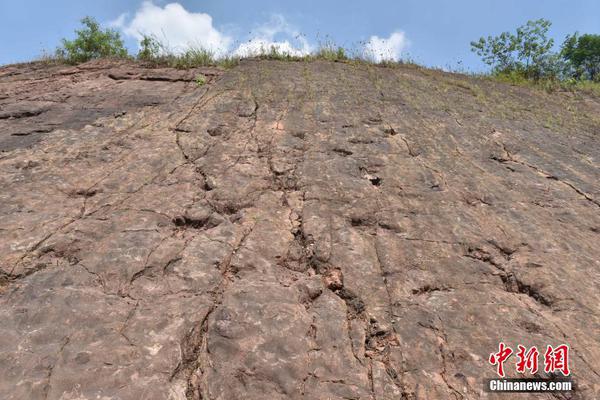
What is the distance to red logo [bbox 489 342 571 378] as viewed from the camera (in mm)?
2619

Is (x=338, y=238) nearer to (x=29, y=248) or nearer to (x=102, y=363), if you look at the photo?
(x=102, y=363)

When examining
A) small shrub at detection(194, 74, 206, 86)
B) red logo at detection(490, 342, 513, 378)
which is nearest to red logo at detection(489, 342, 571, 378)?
red logo at detection(490, 342, 513, 378)

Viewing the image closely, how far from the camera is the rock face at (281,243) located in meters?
2.52

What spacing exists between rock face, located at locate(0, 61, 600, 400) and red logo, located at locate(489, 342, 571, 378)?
1.9 inches

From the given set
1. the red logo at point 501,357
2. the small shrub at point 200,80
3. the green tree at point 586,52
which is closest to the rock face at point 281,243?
the red logo at point 501,357

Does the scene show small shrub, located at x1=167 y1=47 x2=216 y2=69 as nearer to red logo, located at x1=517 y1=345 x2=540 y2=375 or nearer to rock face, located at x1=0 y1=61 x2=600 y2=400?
rock face, located at x1=0 y1=61 x2=600 y2=400

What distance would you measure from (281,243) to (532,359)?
1.95 meters

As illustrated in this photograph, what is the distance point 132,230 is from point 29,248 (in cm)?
73

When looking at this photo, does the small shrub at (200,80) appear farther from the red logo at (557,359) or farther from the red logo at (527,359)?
the red logo at (557,359)

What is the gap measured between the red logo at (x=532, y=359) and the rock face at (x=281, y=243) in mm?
48

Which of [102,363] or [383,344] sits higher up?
[383,344]

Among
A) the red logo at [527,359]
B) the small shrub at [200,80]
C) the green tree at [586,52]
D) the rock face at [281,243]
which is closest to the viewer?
the rock face at [281,243]

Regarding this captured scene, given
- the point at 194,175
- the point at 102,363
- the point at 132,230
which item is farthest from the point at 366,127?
the point at 102,363

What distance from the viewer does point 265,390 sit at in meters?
2.38
